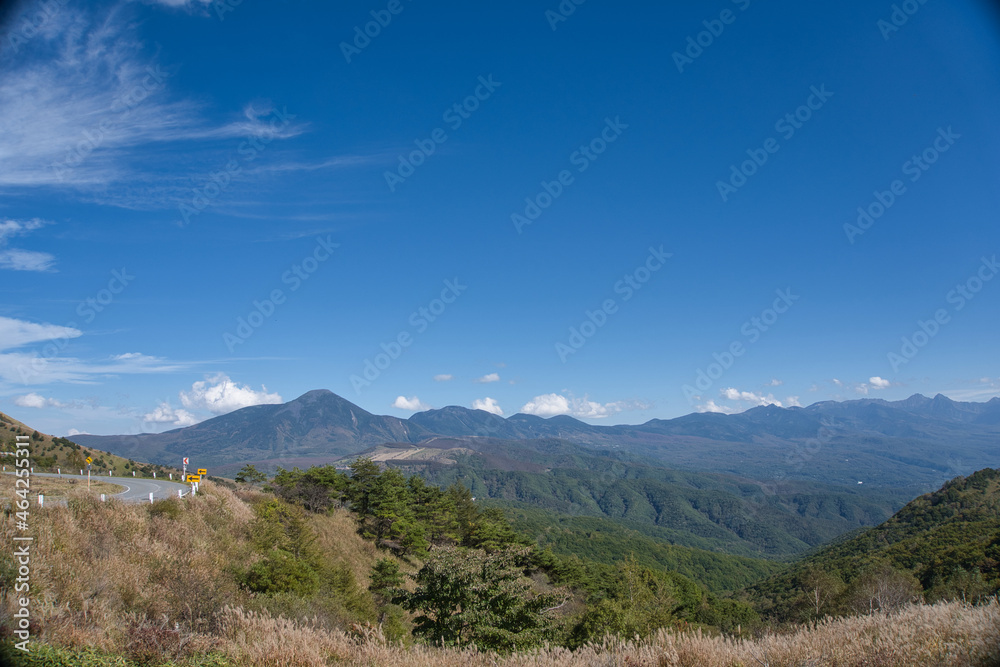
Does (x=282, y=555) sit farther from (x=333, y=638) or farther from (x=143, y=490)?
(x=333, y=638)

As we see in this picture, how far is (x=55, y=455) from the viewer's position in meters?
39.3

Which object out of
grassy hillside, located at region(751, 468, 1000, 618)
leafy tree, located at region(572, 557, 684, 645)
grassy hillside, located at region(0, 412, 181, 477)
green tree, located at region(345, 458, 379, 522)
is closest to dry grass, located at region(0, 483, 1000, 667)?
leafy tree, located at region(572, 557, 684, 645)

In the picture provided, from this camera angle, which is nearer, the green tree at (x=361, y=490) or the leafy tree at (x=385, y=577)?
the leafy tree at (x=385, y=577)

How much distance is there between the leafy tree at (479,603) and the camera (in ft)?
36.9

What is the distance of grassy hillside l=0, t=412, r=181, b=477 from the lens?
107ft

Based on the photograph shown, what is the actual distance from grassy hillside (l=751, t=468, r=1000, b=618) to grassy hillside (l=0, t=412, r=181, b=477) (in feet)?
140

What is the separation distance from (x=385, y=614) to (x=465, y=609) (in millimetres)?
10714

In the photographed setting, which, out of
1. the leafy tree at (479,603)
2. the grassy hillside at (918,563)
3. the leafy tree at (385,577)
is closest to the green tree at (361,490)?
the leafy tree at (385,577)

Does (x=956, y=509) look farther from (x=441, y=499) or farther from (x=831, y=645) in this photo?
(x=831, y=645)

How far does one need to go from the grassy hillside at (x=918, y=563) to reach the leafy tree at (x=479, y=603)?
19.3 ft

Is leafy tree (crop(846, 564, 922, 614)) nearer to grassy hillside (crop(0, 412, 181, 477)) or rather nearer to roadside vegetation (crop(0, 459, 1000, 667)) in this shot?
roadside vegetation (crop(0, 459, 1000, 667))

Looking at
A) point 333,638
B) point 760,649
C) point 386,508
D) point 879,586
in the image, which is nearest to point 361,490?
point 386,508

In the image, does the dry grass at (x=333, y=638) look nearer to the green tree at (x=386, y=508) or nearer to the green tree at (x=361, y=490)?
the green tree at (x=386, y=508)

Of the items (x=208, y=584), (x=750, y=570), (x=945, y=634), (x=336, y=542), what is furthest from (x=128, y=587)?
(x=750, y=570)
